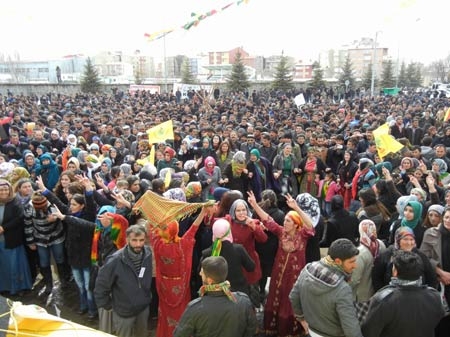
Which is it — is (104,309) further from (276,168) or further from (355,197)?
(276,168)

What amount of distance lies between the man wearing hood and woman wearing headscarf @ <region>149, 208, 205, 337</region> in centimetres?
129

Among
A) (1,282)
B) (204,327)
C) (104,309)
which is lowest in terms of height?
(1,282)

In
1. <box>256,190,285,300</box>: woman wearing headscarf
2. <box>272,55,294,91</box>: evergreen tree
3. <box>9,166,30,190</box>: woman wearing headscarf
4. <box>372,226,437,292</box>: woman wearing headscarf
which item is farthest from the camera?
<box>272,55,294,91</box>: evergreen tree

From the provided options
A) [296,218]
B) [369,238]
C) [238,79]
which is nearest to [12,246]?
[296,218]

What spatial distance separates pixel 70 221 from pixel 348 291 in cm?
315

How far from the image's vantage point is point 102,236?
15.2 ft

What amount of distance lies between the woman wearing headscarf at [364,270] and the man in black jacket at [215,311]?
124 centimetres

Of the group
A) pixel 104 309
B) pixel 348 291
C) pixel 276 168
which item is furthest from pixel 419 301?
pixel 276 168

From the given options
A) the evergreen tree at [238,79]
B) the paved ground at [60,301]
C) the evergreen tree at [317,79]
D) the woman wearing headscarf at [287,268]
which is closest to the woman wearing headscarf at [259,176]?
the woman wearing headscarf at [287,268]

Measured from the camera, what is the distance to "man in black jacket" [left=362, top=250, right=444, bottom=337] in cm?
299

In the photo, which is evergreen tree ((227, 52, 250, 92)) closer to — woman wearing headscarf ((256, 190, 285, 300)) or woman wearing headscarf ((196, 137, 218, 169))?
woman wearing headscarf ((196, 137, 218, 169))

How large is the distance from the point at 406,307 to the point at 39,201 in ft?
13.5

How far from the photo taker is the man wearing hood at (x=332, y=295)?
10.2ft

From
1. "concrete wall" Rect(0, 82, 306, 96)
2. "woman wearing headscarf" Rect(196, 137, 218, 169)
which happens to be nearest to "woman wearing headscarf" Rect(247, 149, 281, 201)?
"woman wearing headscarf" Rect(196, 137, 218, 169)
